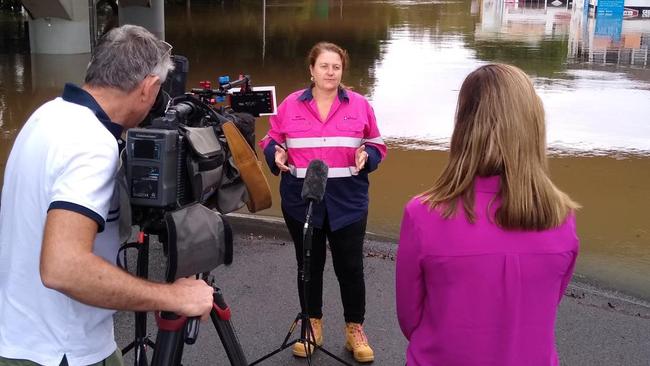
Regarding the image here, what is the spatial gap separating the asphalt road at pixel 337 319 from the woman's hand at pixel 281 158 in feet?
3.46

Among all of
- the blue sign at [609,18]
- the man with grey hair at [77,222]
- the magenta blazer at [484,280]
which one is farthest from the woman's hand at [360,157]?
the blue sign at [609,18]

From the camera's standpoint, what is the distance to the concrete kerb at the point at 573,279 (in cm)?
475

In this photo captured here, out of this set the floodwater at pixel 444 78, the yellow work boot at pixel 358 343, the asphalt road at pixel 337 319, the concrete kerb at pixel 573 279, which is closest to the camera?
the yellow work boot at pixel 358 343

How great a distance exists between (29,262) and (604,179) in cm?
701

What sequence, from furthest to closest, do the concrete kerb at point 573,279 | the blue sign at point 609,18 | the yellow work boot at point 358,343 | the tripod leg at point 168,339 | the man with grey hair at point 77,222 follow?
the blue sign at point 609,18 → the concrete kerb at point 573,279 → the yellow work boot at point 358,343 → the tripod leg at point 168,339 → the man with grey hair at point 77,222

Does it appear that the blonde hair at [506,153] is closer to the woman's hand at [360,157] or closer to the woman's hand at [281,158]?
the woman's hand at [360,157]

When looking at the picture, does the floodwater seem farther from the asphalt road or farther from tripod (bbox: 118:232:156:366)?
tripod (bbox: 118:232:156:366)

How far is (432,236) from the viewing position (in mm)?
1952

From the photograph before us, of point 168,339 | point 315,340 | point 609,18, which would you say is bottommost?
point 315,340

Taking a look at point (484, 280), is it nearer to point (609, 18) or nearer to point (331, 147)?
point (331, 147)

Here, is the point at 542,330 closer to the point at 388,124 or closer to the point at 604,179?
the point at 604,179

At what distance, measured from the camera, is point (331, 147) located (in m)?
3.85

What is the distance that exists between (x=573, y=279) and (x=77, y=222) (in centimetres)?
433

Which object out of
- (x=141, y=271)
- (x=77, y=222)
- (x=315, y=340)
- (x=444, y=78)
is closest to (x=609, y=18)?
(x=444, y=78)
